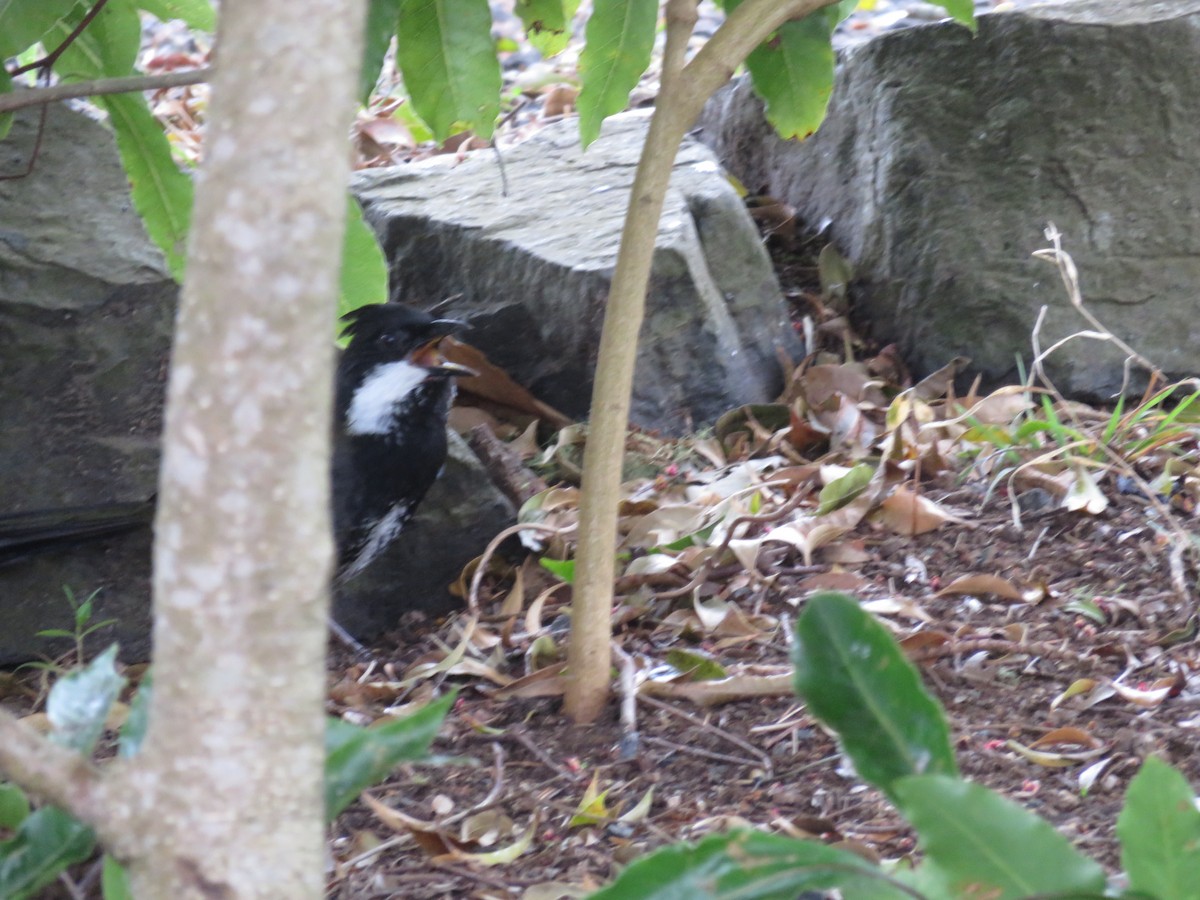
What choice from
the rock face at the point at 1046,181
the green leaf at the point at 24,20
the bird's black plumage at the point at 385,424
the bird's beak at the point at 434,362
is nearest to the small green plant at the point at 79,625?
the bird's black plumage at the point at 385,424

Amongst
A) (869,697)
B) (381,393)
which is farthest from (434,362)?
A: (869,697)

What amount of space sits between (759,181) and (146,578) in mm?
2726

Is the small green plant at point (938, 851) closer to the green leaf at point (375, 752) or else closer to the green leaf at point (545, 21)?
the green leaf at point (375, 752)

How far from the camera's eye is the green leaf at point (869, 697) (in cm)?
123

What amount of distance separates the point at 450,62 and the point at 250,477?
1.43 m

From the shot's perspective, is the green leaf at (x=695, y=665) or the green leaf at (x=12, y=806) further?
the green leaf at (x=695, y=665)

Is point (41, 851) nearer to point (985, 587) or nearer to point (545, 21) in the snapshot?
point (545, 21)

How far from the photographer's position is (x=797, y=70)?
221 cm

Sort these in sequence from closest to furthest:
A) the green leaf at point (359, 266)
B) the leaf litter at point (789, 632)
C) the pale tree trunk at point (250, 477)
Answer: the pale tree trunk at point (250, 477)
the leaf litter at point (789, 632)
the green leaf at point (359, 266)

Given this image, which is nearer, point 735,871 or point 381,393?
point 735,871

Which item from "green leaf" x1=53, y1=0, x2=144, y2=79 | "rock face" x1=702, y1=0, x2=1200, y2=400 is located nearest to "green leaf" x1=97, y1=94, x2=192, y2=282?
"green leaf" x1=53, y1=0, x2=144, y2=79

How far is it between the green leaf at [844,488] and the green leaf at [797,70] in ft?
2.85

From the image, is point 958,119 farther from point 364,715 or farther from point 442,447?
point 364,715

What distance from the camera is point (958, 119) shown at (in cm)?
372
